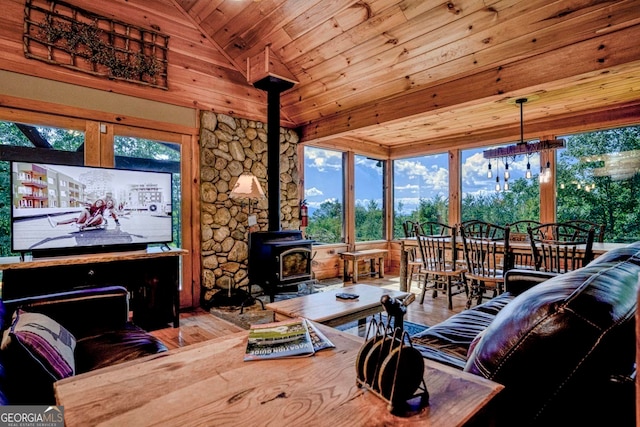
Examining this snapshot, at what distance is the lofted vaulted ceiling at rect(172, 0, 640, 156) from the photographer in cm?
273

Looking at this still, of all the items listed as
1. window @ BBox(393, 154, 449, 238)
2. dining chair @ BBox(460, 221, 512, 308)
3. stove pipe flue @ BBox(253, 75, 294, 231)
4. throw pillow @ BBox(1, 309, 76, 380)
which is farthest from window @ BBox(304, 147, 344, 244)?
throw pillow @ BBox(1, 309, 76, 380)

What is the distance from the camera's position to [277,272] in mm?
4055

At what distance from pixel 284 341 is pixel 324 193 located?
4.63 meters

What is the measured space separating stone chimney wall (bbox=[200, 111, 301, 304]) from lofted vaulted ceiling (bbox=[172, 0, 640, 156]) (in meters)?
0.77

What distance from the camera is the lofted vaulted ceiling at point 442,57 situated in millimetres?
2730

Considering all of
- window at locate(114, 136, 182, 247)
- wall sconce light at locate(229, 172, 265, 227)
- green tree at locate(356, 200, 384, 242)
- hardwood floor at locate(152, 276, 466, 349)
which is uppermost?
window at locate(114, 136, 182, 247)

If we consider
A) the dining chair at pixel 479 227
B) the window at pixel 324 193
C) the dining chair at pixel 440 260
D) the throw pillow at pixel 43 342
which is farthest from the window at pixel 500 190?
the throw pillow at pixel 43 342

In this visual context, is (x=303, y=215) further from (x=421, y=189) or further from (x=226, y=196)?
(x=421, y=189)

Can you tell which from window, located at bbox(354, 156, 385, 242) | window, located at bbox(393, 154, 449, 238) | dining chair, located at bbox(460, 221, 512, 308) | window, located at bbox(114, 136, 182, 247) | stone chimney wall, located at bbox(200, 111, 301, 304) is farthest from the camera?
window, located at bbox(354, 156, 385, 242)

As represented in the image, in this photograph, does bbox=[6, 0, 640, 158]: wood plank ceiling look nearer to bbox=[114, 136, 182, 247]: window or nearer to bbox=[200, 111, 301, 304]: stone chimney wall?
bbox=[200, 111, 301, 304]: stone chimney wall

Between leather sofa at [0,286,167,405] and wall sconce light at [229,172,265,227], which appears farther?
wall sconce light at [229,172,265,227]

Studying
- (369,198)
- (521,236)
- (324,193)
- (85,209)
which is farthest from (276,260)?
(521,236)

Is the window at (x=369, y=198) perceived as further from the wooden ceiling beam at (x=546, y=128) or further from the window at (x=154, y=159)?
the window at (x=154, y=159)

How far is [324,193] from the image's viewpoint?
19.2 ft
